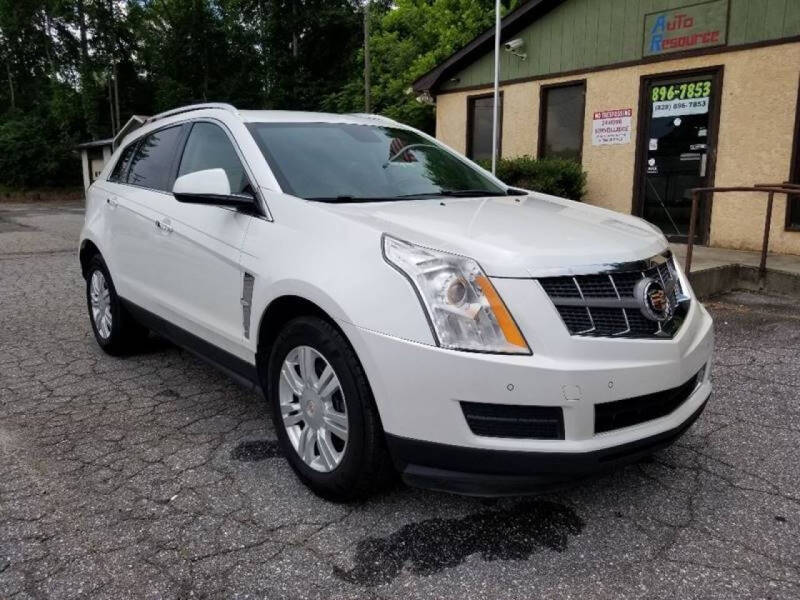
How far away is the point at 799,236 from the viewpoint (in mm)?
8148

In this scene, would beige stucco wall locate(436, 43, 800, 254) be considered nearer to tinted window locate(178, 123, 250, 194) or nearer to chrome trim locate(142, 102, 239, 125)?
chrome trim locate(142, 102, 239, 125)

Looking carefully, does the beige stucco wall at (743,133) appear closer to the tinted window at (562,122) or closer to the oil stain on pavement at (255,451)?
the tinted window at (562,122)

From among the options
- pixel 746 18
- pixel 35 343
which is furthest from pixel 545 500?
pixel 746 18

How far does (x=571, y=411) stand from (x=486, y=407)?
0.29 metres

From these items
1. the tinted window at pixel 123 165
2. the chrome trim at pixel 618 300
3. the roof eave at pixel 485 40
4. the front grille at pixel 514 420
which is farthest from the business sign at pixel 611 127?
the front grille at pixel 514 420

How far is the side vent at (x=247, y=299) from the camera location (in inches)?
121

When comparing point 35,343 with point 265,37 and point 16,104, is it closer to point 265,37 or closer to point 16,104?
point 265,37

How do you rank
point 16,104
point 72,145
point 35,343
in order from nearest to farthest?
point 35,343 < point 72,145 < point 16,104

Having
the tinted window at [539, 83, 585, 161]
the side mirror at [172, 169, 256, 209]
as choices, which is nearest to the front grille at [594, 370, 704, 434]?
the side mirror at [172, 169, 256, 209]

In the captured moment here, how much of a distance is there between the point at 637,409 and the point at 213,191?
206 centimetres

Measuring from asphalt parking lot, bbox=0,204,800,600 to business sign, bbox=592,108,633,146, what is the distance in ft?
21.7

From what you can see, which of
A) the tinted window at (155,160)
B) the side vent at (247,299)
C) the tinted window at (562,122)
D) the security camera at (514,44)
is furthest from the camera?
the security camera at (514,44)

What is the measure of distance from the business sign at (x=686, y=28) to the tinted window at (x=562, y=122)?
135 cm

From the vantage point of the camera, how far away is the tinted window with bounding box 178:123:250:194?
3.44 m
